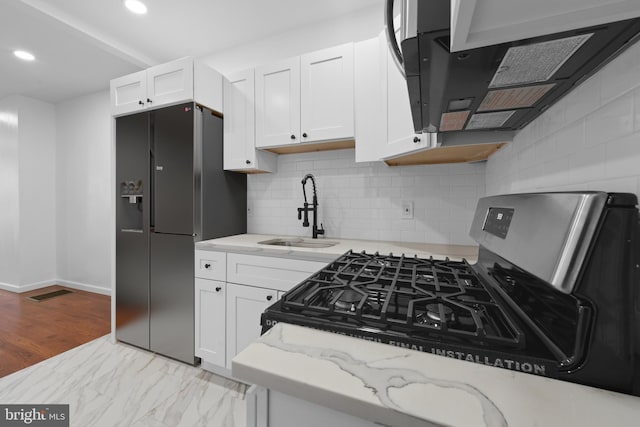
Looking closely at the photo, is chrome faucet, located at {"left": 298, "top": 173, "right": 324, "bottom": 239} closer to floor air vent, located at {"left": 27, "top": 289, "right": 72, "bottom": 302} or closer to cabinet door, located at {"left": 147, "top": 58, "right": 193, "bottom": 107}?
cabinet door, located at {"left": 147, "top": 58, "right": 193, "bottom": 107}

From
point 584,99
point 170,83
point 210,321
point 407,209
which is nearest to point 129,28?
point 170,83

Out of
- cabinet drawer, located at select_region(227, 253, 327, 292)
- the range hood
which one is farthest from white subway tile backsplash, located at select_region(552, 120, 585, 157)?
cabinet drawer, located at select_region(227, 253, 327, 292)

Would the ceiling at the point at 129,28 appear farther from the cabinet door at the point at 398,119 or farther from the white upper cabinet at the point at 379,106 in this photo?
the cabinet door at the point at 398,119

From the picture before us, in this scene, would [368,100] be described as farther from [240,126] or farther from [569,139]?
[569,139]

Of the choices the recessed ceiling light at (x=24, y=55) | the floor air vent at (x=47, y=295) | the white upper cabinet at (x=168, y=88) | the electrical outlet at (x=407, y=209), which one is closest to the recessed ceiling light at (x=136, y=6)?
the white upper cabinet at (x=168, y=88)

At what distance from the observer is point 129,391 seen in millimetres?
1808

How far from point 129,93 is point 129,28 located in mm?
607

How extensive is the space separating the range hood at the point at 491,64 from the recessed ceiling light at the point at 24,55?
384cm

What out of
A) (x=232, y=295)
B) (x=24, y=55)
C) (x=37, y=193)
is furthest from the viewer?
(x=37, y=193)

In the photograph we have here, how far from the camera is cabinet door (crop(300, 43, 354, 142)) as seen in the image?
192 centimetres

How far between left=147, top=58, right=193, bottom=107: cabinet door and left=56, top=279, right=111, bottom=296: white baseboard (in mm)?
2809

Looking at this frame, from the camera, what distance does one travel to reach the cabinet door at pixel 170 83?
2.07m

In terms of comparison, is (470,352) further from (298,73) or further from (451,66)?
(298,73)

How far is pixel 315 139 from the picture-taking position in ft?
6.63
